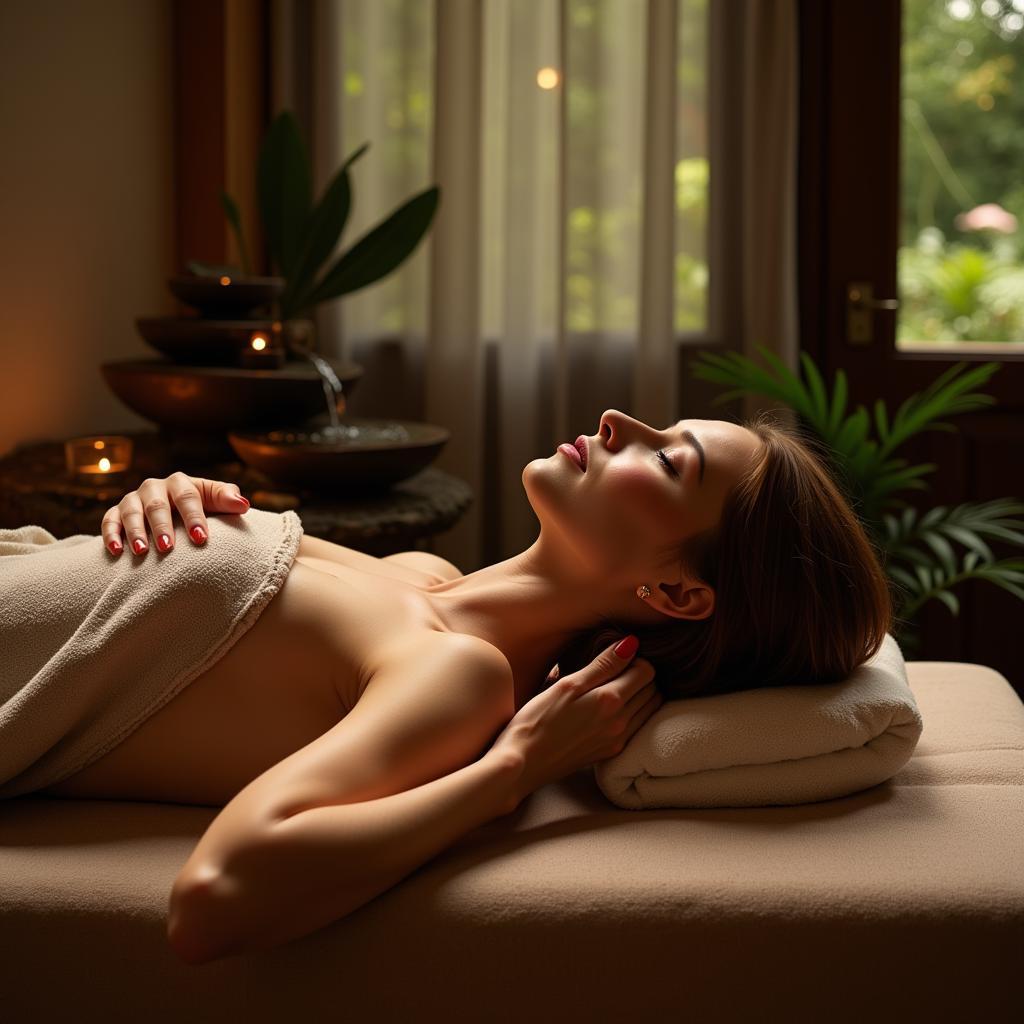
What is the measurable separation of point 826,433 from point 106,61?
182cm

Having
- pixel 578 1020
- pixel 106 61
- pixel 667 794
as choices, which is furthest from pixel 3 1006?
pixel 106 61

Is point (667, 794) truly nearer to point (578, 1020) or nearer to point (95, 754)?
point (578, 1020)

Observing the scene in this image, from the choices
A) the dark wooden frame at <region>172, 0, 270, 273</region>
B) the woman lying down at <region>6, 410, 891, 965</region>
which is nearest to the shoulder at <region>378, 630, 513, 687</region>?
the woman lying down at <region>6, 410, 891, 965</region>

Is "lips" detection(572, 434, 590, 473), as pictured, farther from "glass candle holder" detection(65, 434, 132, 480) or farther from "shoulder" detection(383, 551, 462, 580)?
"glass candle holder" detection(65, 434, 132, 480)

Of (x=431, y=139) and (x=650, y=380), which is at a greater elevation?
(x=431, y=139)

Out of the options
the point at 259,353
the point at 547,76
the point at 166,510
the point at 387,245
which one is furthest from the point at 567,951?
the point at 547,76

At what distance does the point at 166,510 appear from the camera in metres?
1.41

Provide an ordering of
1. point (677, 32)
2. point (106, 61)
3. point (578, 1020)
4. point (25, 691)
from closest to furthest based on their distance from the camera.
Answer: point (578, 1020), point (25, 691), point (106, 61), point (677, 32)

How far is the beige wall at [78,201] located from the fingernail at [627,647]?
159 centimetres

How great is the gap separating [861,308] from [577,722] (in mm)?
2140

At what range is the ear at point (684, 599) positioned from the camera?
138 cm

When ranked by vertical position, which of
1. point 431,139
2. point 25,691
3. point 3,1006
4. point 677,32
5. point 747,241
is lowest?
point 3,1006

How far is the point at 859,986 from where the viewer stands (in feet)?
3.51

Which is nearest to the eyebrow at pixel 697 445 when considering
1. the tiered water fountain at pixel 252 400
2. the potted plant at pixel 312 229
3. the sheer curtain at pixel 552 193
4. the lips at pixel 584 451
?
the lips at pixel 584 451
